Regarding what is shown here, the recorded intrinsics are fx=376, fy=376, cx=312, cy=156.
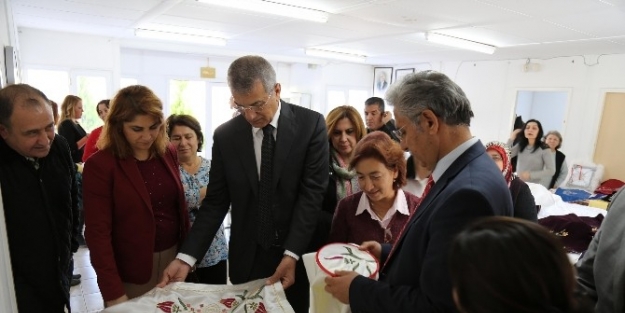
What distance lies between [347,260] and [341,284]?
0.63ft

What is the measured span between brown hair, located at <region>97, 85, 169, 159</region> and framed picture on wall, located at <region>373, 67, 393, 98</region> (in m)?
8.42

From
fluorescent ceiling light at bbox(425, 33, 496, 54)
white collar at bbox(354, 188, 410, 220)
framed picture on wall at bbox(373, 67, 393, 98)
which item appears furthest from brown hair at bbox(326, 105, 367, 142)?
framed picture on wall at bbox(373, 67, 393, 98)

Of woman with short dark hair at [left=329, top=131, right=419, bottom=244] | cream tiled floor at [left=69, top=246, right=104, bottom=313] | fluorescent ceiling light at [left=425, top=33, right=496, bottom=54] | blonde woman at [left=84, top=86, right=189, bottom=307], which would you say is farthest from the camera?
fluorescent ceiling light at [left=425, top=33, right=496, bottom=54]

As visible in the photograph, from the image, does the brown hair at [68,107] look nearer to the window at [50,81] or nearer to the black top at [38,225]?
the window at [50,81]

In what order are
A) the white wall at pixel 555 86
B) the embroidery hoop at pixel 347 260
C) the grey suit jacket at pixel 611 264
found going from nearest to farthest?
the grey suit jacket at pixel 611 264
the embroidery hoop at pixel 347 260
the white wall at pixel 555 86

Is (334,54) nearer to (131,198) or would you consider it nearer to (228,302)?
(131,198)

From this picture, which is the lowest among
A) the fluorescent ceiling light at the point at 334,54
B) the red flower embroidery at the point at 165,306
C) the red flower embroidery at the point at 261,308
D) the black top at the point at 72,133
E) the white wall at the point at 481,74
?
the red flower embroidery at the point at 261,308

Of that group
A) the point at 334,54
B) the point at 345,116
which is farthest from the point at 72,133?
the point at 334,54

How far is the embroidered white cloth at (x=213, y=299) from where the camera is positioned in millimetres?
1354

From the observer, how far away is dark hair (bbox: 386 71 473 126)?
38.5 inches

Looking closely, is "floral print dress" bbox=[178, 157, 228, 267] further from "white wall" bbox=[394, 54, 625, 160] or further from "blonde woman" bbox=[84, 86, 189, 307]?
"white wall" bbox=[394, 54, 625, 160]

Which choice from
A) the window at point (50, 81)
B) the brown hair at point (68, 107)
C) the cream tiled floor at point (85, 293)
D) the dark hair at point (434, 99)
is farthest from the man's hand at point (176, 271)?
the window at point (50, 81)

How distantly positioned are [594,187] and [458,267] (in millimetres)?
6725

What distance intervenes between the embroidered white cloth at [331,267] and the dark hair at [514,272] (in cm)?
60
